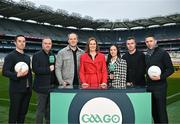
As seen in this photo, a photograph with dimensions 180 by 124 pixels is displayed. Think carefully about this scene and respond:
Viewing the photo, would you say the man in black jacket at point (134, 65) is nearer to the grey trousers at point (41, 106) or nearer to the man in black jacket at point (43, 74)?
the man in black jacket at point (43, 74)

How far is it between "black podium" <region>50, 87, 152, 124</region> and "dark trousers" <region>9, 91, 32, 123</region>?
44.4 inches

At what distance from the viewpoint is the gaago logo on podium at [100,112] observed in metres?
4.82

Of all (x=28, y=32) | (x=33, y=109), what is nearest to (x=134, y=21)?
(x=28, y=32)

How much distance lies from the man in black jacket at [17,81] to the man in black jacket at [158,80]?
2295 mm

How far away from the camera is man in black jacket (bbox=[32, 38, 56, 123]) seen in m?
6.18

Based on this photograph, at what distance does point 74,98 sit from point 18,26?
2580 inches

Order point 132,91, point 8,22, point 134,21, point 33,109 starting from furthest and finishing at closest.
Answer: point 134,21, point 8,22, point 33,109, point 132,91

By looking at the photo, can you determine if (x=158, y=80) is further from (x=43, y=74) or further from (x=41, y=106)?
(x=41, y=106)

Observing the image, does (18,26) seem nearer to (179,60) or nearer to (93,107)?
(179,60)

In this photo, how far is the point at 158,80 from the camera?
582cm

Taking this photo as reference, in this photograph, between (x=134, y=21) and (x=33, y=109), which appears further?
(x=134, y=21)

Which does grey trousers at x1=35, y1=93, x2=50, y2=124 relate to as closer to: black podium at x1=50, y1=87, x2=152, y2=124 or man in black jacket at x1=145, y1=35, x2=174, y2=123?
black podium at x1=50, y1=87, x2=152, y2=124

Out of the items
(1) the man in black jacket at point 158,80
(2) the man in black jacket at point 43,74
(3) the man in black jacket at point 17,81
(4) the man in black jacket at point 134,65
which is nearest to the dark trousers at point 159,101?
(1) the man in black jacket at point 158,80

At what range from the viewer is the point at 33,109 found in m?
9.54
